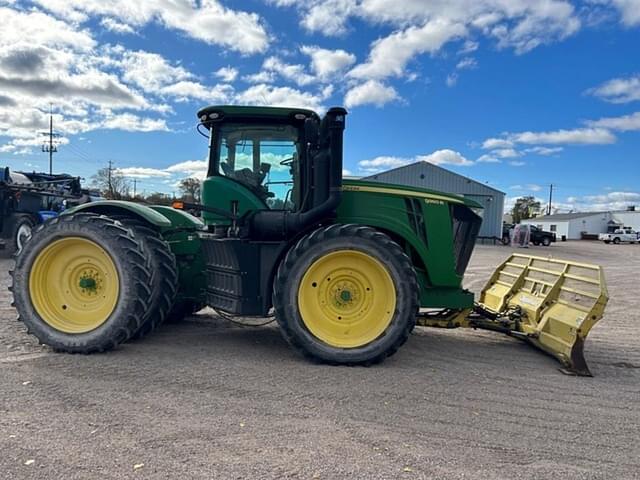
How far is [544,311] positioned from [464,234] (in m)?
1.31

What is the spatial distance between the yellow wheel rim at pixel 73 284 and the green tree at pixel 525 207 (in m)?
90.2

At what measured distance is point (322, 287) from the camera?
5.00 meters

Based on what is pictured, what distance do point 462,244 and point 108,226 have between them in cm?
408

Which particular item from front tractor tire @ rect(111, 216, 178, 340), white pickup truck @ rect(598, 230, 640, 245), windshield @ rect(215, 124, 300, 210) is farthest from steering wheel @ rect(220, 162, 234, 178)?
white pickup truck @ rect(598, 230, 640, 245)

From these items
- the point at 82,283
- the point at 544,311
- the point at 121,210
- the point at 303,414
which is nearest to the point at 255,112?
the point at 121,210

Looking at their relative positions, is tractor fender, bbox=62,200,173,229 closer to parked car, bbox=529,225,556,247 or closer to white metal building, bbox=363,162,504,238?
white metal building, bbox=363,162,504,238

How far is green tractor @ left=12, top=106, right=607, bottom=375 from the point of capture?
482 cm

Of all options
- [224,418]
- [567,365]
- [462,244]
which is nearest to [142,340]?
[224,418]

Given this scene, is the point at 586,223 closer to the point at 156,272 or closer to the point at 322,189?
the point at 322,189

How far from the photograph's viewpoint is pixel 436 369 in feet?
15.8

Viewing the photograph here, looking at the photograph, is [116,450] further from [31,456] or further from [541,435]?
[541,435]

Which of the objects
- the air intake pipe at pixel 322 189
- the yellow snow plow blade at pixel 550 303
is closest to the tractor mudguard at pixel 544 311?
the yellow snow plow blade at pixel 550 303

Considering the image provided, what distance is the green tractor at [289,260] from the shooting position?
4.82 m

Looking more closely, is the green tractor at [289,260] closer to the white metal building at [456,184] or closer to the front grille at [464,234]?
the front grille at [464,234]
